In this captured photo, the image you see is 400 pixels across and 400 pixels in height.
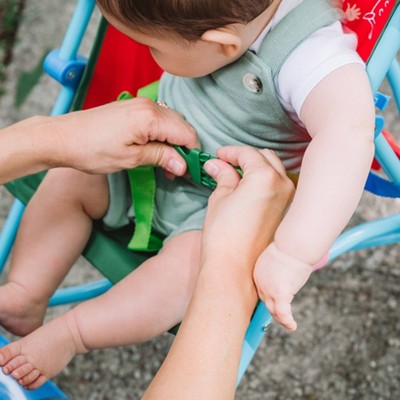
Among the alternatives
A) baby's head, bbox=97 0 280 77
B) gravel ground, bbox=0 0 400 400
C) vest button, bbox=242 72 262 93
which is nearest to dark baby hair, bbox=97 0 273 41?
baby's head, bbox=97 0 280 77

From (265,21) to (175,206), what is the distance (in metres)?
0.40

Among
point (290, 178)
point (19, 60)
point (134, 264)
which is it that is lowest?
point (19, 60)

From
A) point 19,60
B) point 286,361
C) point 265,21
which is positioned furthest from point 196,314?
point 19,60

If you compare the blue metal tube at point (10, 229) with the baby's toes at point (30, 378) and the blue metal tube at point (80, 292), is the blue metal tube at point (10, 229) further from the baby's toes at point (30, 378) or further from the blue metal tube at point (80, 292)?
A: the baby's toes at point (30, 378)

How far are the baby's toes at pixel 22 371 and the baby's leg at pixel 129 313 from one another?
0.04ft

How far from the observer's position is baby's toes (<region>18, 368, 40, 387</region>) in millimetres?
1163

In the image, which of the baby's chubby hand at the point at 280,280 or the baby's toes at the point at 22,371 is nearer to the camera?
the baby's chubby hand at the point at 280,280

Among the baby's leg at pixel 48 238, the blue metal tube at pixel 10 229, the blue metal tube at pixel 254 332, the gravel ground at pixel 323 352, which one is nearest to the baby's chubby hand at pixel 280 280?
the blue metal tube at pixel 254 332

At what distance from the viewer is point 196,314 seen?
3.30ft

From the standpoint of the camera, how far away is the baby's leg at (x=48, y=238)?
1.36m

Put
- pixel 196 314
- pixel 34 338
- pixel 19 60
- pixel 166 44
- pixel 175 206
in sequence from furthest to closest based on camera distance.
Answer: pixel 19 60, pixel 175 206, pixel 34 338, pixel 166 44, pixel 196 314

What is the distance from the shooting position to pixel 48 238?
1.38m

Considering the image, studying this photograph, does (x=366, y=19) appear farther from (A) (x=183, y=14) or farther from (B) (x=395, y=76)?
(A) (x=183, y=14)

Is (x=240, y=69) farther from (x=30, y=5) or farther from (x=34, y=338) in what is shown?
(x=30, y=5)
